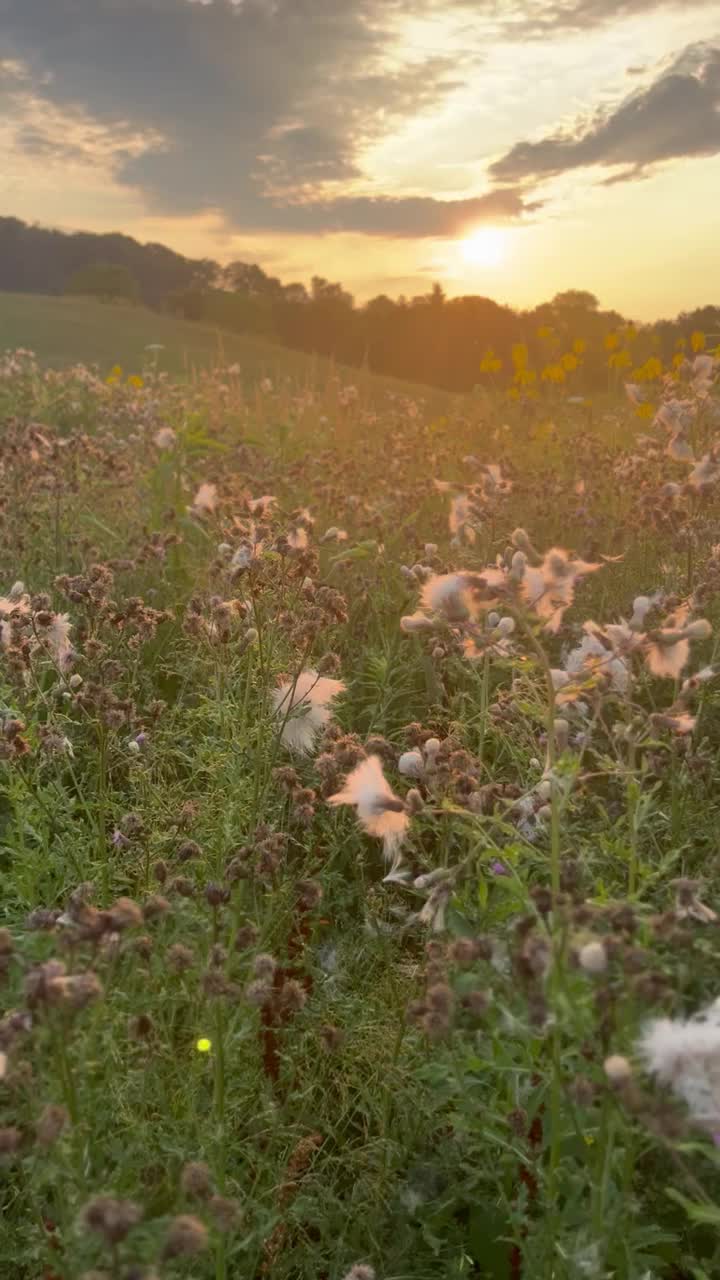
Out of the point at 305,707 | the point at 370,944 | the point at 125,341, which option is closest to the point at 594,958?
the point at 370,944

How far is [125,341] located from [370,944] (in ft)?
77.8

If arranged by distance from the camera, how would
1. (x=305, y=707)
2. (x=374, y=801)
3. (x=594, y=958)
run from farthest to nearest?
1. (x=305, y=707)
2. (x=374, y=801)
3. (x=594, y=958)

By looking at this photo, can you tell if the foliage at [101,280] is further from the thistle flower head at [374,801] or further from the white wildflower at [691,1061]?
the white wildflower at [691,1061]

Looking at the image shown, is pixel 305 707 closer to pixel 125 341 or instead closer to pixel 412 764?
pixel 412 764

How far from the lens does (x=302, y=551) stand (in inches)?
124

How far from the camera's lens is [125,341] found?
24578 mm

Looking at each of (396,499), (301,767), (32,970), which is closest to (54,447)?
(396,499)

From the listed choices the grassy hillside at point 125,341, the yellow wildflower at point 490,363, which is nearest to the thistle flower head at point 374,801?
the yellow wildflower at point 490,363

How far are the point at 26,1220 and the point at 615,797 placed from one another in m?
1.85

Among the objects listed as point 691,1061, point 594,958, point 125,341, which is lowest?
point 691,1061

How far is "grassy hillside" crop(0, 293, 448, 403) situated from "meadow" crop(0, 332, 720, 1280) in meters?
12.0

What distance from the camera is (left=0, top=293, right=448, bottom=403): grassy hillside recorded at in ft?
61.4

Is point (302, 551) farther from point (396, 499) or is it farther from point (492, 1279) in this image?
point (396, 499)

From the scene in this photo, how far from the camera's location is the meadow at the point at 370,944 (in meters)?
1.51
